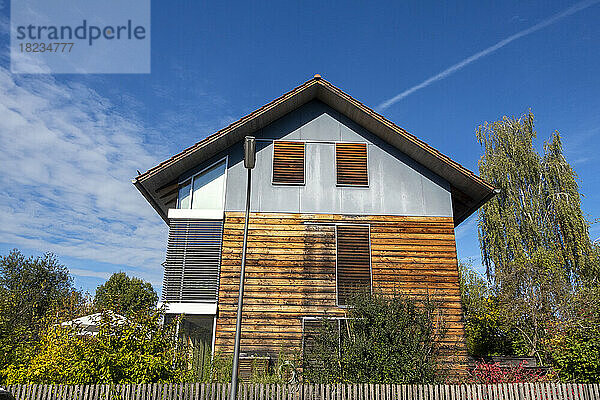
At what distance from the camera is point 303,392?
9.53 metres

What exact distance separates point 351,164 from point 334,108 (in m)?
2.07

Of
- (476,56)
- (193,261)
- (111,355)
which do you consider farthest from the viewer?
(476,56)

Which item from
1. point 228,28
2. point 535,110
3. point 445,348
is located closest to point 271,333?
point 445,348

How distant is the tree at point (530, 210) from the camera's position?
2395cm

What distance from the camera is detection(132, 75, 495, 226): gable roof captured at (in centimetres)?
1325

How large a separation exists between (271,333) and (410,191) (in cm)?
609

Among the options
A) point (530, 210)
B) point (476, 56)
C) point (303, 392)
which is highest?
point (476, 56)

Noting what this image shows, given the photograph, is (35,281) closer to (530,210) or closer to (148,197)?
(148,197)

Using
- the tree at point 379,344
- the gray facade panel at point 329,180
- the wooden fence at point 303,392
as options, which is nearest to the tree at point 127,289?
the gray facade panel at point 329,180

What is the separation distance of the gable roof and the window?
42 centimetres

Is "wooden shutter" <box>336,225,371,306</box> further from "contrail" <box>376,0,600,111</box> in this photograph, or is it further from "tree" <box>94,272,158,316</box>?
"tree" <box>94,272,158,316</box>

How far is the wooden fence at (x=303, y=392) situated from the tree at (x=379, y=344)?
3.16 feet

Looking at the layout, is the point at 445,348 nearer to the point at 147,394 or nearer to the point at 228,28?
the point at 147,394

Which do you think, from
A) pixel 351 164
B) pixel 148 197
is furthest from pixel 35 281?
pixel 351 164
